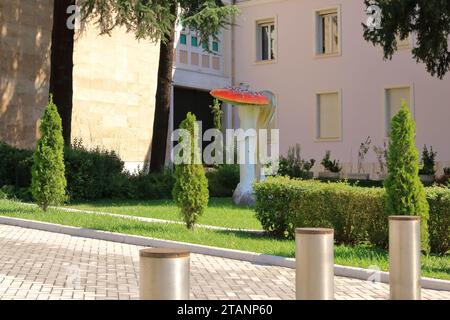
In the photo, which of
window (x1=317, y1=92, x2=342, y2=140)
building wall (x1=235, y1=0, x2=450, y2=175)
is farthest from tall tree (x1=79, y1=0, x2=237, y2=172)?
window (x1=317, y1=92, x2=342, y2=140)

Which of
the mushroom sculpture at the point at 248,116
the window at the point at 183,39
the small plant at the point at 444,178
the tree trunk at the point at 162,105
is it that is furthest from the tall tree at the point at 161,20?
the small plant at the point at 444,178

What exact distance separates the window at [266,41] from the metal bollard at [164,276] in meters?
29.0

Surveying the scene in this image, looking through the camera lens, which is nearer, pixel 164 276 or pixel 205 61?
pixel 164 276

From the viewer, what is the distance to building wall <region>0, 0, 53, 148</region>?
2269 centimetres

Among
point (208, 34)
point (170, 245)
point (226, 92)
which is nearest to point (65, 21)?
point (208, 34)

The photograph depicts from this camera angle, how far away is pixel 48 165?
584 inches

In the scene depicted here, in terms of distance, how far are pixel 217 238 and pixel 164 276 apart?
7.85 metres

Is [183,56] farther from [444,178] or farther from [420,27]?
[420,27]

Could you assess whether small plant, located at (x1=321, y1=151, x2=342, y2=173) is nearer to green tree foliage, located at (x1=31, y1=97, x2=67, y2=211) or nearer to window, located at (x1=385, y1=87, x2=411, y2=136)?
window, located at (x1=385, y1=87, x2=411, y2=136)

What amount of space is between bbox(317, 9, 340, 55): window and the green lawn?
1282 cm

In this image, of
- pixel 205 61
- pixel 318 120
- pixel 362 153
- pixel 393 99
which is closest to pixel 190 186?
pixel 362 153

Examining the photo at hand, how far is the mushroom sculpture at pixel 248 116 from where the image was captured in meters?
17.4

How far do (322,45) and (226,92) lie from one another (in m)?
14.7

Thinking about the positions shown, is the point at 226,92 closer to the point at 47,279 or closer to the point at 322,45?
the point at 47,279
